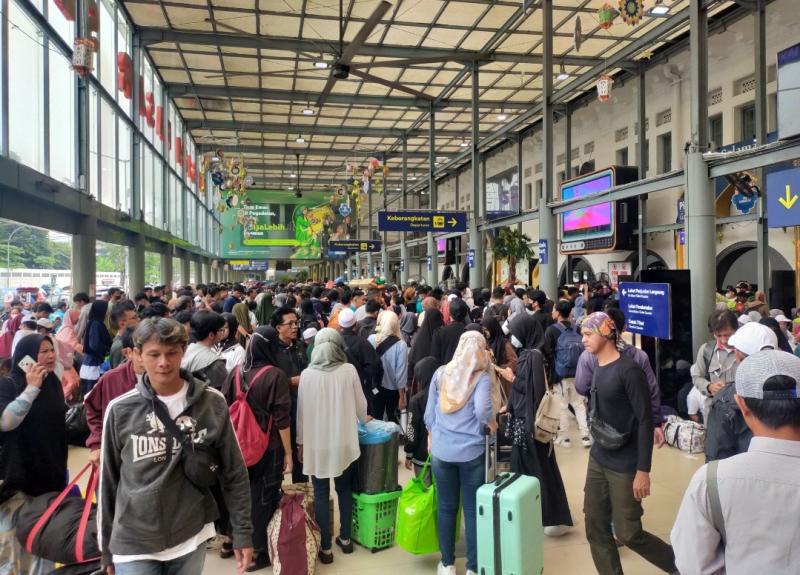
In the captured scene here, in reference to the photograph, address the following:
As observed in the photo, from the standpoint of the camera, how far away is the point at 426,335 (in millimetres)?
5469

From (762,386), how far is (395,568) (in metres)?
2.72

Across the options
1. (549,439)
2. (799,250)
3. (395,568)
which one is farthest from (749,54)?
(395,568)

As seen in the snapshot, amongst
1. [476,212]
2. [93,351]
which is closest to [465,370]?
[93,351]

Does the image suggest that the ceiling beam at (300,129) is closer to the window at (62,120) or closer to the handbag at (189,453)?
the window at (62,120)

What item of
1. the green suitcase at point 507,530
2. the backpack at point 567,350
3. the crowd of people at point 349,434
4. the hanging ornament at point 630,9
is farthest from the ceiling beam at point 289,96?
the green suitcase at point 507,530

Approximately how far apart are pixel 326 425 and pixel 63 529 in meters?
1.51

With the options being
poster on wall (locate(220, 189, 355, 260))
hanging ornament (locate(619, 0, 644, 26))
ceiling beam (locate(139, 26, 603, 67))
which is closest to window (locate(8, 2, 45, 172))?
ceiling beam (locate(139, 26, 603, 67))

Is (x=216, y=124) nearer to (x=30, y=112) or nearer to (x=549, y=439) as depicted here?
(x=30, y=112)

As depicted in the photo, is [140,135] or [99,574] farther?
[140,135]

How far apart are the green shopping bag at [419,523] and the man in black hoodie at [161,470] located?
4.84 ft

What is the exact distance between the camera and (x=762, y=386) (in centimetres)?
147

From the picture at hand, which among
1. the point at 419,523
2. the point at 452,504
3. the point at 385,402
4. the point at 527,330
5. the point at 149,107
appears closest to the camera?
the point at 452,504

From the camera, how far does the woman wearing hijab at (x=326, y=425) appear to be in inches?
140

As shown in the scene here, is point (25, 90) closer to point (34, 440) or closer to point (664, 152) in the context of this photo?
point (34, 440)
